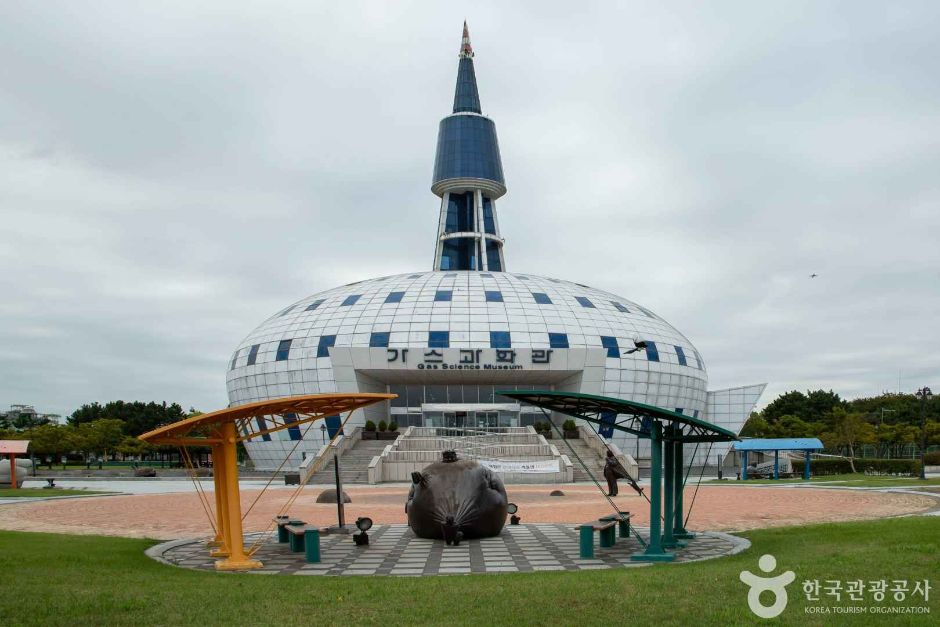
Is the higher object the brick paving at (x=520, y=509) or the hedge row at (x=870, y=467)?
the brick paving at (x=520, y=509)

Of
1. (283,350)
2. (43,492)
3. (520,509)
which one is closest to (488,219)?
(283,350)

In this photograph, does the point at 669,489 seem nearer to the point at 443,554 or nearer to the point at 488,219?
the point at 443,554

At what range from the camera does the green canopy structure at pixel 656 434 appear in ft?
45.0

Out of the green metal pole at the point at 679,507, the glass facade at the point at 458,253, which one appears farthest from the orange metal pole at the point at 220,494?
the glass facade at the point at 458,253

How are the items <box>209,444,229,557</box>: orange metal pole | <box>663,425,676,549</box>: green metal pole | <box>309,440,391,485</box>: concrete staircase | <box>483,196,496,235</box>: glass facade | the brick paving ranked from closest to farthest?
1. <box>209,444,229,557</box>: orange metal pole
2. <box>663,425,676,549</box>: green metal pole
3. the brick paving
4. <box>309,440,391,485</box>: concrete staircase
5. <box>483,196,496,235</box>: glass facade

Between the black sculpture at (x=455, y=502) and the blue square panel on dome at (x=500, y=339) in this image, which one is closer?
the black sculpture at (x=455, y=502)

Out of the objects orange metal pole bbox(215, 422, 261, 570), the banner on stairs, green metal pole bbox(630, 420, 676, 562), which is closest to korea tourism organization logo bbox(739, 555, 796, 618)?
green metal pole bbox(630, 420, 676, 562)

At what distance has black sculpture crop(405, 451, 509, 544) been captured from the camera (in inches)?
645

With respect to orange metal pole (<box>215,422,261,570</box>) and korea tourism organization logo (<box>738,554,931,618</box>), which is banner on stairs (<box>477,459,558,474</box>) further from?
korea tourism organization logo (<box>738,554,931,618</box>)

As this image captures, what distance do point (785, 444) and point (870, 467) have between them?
9.63 metres

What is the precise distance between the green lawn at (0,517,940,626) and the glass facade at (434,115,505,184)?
69725 mm

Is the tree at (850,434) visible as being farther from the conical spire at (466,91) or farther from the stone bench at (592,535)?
the stone bench at (592,535)

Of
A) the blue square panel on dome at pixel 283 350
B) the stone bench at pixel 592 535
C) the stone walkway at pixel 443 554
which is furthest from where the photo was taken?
the blue square panel on dome at pixel 283 350

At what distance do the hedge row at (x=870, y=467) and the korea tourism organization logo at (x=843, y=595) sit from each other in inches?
1747
